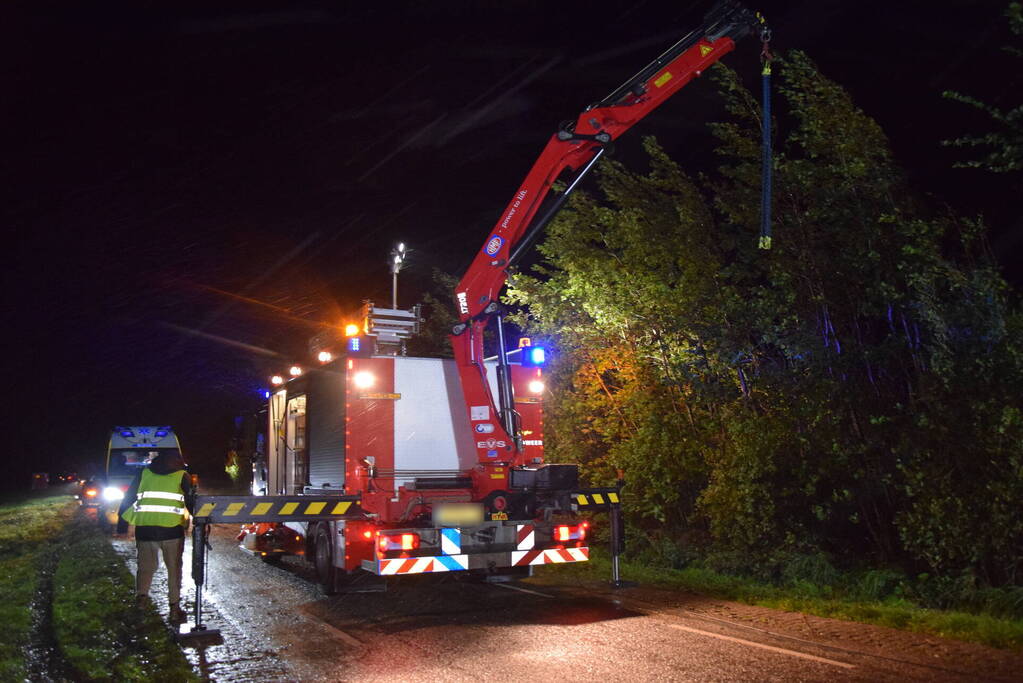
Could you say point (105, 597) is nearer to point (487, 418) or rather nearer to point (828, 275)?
point (487, 418)

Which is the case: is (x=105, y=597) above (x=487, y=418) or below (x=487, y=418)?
below

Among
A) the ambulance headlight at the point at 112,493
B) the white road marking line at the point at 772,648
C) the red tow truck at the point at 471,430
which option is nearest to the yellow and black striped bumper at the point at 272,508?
the red tow truck at the point at 471,430

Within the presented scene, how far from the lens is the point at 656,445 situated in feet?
40.2

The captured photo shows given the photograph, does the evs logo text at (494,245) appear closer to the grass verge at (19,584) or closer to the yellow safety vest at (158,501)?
the yellow safety vest at (158,501)

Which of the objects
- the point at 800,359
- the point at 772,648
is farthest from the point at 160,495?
the point at 800,359

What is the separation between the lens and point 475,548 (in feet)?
30.2

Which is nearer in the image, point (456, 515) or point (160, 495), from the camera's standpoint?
point (160, 495)

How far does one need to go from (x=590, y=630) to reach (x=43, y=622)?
5559 millimetres

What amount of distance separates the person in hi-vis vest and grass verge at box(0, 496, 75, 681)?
4.21ft

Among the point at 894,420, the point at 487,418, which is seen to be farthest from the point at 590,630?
the point at 894,420

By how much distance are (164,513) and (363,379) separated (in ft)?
8.62

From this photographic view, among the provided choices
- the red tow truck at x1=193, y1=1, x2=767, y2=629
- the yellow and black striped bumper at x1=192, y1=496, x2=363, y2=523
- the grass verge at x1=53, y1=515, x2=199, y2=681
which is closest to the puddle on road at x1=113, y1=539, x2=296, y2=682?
the grass verge at x1=53, y1=515, x2=199, y2=681

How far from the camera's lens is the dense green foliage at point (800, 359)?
8.69m

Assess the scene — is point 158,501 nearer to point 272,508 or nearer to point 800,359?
point 272,508
